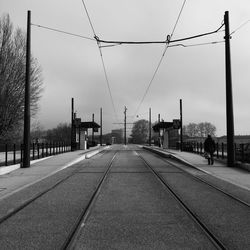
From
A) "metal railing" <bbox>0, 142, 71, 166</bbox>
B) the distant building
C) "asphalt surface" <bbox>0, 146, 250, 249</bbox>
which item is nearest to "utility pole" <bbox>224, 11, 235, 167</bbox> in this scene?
"asphalt surface" <bbox>0, 146, 250, 249</bbox>

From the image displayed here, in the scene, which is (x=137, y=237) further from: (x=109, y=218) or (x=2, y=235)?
(x=2, y=235)

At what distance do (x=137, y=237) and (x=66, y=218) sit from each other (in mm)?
1975

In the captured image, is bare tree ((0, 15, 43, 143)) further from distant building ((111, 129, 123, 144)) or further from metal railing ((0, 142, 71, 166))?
distant building ((111, 129, 123, 144))

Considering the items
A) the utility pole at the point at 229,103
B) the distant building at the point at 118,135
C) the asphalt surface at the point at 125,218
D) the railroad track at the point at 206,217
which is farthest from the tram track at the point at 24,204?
the distant building at the point at 118,135

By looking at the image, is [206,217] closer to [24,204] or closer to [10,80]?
[24,204]

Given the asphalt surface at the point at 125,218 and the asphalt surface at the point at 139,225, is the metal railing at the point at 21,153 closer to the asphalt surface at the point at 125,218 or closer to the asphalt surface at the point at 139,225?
the asphalt surface at the point at 125,218

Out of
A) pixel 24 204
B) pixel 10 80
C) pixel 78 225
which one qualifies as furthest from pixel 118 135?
pixel 78 225

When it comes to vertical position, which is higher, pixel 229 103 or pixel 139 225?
pixel 229 103

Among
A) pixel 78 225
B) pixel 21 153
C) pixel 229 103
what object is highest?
pixel 229 103

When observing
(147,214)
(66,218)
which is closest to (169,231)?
(147,214)

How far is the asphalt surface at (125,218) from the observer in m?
5.89

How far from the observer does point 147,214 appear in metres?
7.96

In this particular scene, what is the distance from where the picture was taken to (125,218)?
24.8ft

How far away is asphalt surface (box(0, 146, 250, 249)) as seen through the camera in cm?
589
